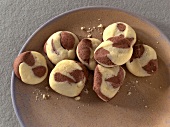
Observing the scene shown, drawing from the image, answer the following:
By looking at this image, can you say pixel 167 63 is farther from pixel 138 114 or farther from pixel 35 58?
pixel 35 58

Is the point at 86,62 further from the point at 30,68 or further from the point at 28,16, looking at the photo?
the point at 28,16

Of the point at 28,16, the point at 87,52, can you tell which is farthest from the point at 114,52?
the point at 28,16

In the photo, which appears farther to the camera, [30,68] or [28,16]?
[28,16]

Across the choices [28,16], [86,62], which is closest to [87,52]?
[86,62]

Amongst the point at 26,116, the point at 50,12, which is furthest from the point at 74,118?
the point at 50,12

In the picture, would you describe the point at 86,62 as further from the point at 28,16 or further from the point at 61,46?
the point at 28,16

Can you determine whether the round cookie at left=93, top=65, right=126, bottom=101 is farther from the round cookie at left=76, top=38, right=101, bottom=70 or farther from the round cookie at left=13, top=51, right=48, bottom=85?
the round cookie at left=13, top=51, right=48, bottom=85

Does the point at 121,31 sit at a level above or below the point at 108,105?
above

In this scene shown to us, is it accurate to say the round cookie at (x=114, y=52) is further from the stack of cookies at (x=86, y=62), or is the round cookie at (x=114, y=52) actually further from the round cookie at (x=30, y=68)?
the round cookie at (x=30, y=68)
